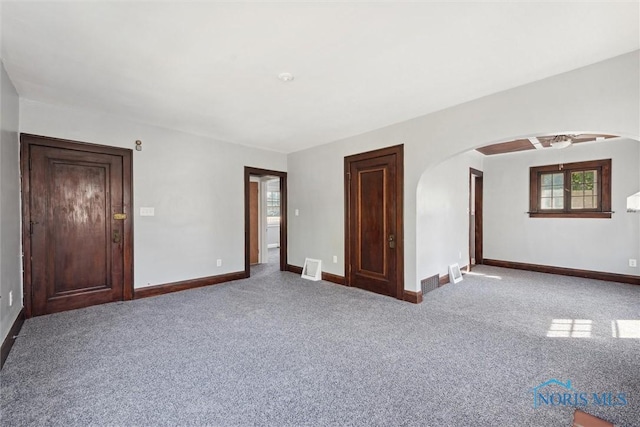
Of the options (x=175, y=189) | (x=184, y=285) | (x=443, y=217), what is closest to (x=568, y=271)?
(x=443, y=217)

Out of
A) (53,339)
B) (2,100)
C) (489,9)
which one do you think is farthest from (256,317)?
(489,9)

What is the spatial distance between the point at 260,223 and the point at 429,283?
4234mm

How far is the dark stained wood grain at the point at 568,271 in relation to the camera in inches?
187

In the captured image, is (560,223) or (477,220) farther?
(477,220)

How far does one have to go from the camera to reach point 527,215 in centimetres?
588

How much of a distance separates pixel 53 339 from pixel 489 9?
444 centimetres

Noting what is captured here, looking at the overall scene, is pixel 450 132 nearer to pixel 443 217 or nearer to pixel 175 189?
pixel 443 217

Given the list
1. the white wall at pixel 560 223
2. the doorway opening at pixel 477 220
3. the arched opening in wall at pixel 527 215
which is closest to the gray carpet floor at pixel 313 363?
the arched opening in wall at pixel 527 215

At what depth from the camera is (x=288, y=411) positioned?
174cm

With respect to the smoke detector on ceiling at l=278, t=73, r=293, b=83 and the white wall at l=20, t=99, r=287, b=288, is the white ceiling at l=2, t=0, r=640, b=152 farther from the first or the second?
the white wall at l=20, t=99, r=287, b=288

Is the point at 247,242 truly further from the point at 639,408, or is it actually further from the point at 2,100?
the point at 639,408

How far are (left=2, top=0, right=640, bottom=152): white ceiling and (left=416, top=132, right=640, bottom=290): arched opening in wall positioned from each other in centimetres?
152

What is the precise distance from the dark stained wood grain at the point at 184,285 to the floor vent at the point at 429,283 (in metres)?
3.07

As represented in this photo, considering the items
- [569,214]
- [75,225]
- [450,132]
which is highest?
[450,132]
